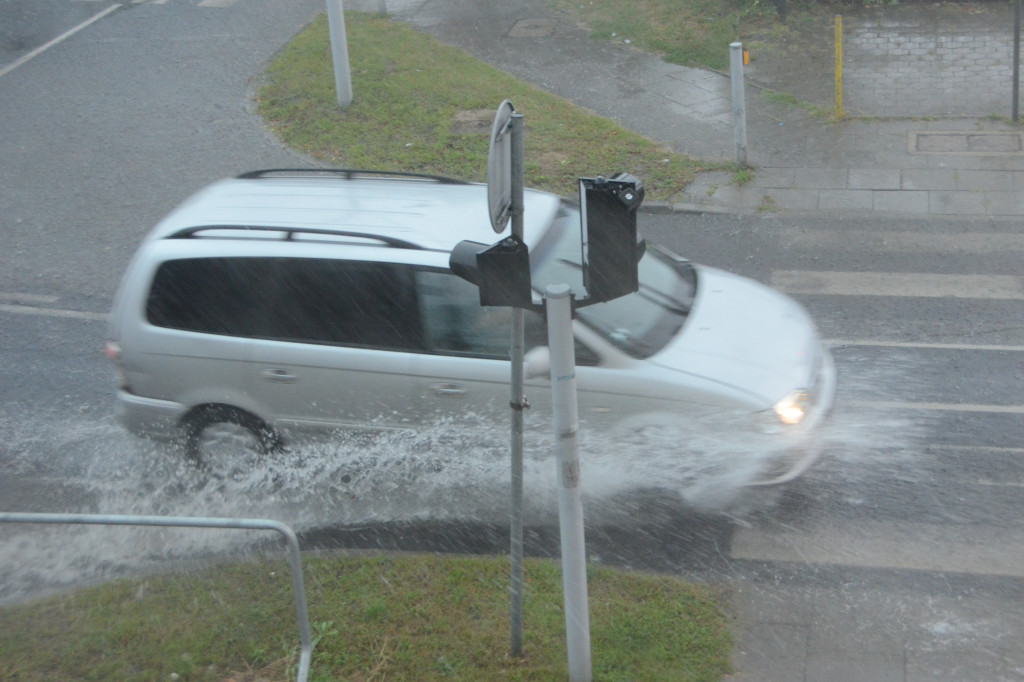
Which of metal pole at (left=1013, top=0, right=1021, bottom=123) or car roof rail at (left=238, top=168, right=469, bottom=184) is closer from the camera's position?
car roof rail at (left=238, top=168, right=469, bottom=184)

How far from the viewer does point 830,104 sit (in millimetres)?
13586

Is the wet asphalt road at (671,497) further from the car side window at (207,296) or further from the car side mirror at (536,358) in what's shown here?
the car side window at (207,296)

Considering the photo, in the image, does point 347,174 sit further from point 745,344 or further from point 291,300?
point 745,344

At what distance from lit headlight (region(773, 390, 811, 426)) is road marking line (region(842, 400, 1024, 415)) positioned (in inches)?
59.8

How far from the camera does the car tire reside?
673 centimetres

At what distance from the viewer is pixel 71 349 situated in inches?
351

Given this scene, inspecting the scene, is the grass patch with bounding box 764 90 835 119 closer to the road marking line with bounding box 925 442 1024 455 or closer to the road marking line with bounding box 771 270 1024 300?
the road marking line with bounding box 771 270 1024 300

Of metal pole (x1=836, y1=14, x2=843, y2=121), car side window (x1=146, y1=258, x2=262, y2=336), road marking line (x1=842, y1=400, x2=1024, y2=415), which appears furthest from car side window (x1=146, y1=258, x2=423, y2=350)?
metal pole (x1=836, y1=14, x2=843, y2=121)

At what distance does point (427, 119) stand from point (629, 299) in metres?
7.75

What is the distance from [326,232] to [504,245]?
102 inches

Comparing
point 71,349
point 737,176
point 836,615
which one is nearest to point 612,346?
point 836,615

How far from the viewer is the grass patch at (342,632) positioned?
4.85 metres

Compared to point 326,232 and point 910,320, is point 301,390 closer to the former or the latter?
point 326,232

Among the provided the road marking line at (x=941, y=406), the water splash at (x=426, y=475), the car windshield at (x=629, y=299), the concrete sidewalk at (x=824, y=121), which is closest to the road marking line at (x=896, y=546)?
the concrete sidewalk at (x=824, y=121)
